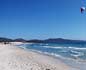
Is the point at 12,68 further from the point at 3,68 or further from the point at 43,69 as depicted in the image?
the point at 43,69

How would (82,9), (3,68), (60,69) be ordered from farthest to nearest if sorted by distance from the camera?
(60,69) → (3,68) → (82,9)

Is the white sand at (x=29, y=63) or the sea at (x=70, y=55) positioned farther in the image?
the sea at (x=70, y=55)

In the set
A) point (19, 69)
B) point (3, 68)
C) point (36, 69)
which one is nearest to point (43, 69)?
point (36, 69)

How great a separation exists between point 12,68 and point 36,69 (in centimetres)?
139

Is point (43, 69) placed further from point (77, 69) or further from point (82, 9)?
point (82, 9)

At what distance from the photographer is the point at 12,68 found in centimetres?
1229

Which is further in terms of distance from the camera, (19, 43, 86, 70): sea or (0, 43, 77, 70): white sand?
(19, 43, 86, 70): sea

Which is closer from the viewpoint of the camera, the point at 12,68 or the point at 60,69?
the point at 12,68

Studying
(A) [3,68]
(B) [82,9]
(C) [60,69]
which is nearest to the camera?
(B) [82,9]

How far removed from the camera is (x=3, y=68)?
1203cm

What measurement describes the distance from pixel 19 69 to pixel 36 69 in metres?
1.02

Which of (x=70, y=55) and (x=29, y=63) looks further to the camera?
(x=70, y=55)

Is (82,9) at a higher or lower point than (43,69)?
higher

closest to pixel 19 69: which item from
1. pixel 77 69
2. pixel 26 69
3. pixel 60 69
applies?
pixel 26 69
